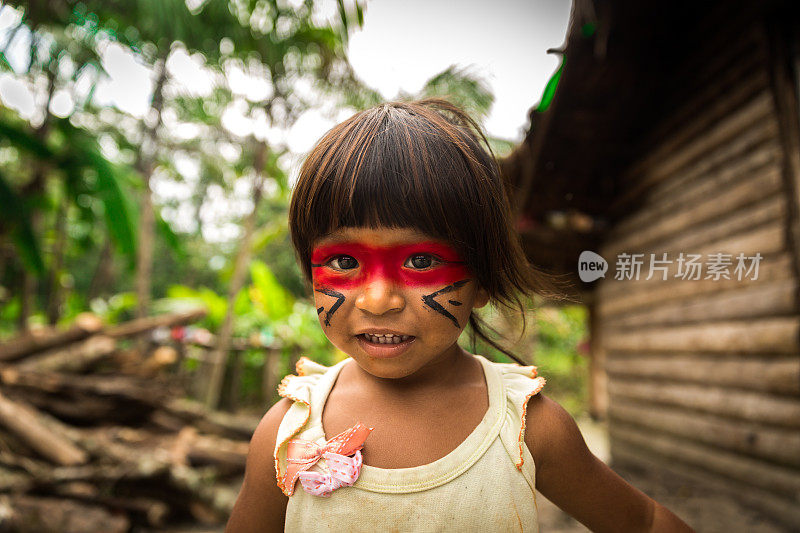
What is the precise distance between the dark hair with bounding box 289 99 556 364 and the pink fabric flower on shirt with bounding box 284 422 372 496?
376mm

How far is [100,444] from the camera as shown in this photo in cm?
345

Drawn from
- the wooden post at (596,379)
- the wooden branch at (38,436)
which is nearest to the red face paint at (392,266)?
the wooden branch at (38,436)

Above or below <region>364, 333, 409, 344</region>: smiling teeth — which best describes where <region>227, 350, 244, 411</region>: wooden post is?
below

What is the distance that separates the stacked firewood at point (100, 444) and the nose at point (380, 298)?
2888 millimetres

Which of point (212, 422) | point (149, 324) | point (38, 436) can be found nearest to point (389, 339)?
point (38, 436)

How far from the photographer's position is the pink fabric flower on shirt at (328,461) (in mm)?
846

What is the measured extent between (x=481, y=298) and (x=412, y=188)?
281 millimetres

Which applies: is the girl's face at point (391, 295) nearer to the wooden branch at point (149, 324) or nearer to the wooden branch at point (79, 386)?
the wooden branch at point (79, 386)

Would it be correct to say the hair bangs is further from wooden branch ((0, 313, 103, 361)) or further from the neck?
wooden branch ((0, 313, 103, 361))

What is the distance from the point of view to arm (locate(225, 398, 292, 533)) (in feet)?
3.06

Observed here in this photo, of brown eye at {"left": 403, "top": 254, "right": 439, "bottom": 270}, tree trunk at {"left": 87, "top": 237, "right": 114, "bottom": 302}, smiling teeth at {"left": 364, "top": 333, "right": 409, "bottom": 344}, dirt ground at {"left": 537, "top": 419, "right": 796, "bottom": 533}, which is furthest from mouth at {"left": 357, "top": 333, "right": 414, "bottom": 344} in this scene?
tree trunk at {"left": 87, "top": 237, "right": 114, "bottom": 302}

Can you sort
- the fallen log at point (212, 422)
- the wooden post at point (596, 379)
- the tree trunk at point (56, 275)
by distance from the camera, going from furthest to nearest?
the wooden post at point (596, 379)
the tree trunk at point (56, 275)
the fallen log at point (212, 422)

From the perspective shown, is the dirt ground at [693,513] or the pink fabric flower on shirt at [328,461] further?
the dirt ground at [693,513]

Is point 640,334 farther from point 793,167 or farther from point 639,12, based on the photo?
point 639,12
